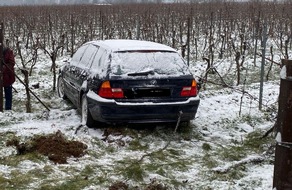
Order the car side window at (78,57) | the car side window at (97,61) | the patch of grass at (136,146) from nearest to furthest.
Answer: the patch of grass at (136,146) → the car side window at (97,61) → the car side window at (78,57)

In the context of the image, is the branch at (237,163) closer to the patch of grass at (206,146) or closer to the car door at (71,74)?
the patch of grass at (206,146)

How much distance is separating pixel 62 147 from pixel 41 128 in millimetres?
1107

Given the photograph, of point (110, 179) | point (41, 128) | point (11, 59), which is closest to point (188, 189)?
point (110, 179)

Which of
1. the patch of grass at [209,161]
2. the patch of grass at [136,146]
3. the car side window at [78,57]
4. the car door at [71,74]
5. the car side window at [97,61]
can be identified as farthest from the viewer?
the car side window at [78,57]

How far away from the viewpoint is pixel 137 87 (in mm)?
6391

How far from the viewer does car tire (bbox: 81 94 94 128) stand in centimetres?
681

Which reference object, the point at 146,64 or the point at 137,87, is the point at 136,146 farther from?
the point at 146,64

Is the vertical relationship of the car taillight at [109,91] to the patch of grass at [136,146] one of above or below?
above

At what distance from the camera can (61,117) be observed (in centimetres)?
752

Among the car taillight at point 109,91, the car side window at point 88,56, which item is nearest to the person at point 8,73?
the car side window at point 88,56

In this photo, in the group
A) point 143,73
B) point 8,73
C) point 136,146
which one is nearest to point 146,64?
point 143,73

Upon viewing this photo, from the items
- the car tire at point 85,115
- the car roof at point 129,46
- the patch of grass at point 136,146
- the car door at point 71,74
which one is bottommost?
the patch of grass at point 136,146

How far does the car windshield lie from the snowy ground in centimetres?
96

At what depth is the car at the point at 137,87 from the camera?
6359mm
